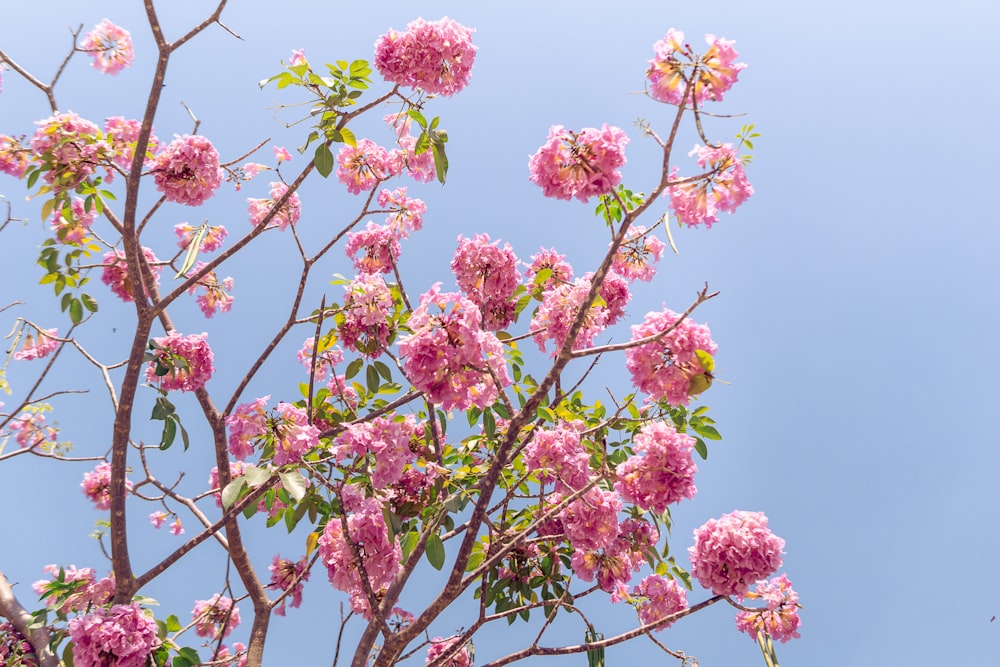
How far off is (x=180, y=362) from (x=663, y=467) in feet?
9.70

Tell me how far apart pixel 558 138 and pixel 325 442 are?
2.35 m

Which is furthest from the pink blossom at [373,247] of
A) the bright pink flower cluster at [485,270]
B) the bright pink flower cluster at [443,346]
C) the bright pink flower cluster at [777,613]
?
the bright pink flower cluster at [777,613]

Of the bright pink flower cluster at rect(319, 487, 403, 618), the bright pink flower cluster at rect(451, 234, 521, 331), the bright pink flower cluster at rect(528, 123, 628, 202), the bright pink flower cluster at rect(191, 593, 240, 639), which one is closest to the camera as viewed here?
the bright pink flower cluster at rect(528, 123, 628, 202)

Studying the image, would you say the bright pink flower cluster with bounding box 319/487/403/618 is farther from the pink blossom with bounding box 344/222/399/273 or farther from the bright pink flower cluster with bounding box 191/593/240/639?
the bright pink flower cluster with bounding box 191/593/240/639

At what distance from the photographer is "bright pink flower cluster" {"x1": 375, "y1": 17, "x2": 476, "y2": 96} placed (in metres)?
3.52

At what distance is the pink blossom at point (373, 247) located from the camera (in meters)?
4.66

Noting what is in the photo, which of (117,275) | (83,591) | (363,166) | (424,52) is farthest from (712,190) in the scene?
(83,591)

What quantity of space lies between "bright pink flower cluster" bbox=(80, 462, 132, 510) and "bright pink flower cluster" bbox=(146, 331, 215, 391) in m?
1.46

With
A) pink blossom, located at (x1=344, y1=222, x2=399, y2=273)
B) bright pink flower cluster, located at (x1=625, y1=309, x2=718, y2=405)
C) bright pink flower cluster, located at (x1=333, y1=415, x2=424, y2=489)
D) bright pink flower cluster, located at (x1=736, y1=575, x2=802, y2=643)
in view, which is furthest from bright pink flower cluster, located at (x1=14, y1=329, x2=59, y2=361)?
bright pink flower cluster, located at (x1=736, y1=575, x2=802, y2=643)

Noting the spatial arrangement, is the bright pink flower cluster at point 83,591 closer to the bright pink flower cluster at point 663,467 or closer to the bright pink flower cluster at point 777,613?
the bright pink flower cluster at point 663,467

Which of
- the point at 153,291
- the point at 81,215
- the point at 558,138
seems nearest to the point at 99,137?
the point at 81,215

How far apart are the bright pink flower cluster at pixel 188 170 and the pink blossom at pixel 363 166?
1013 millimetres

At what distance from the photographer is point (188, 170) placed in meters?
3.63

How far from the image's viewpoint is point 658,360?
9.32 ft
